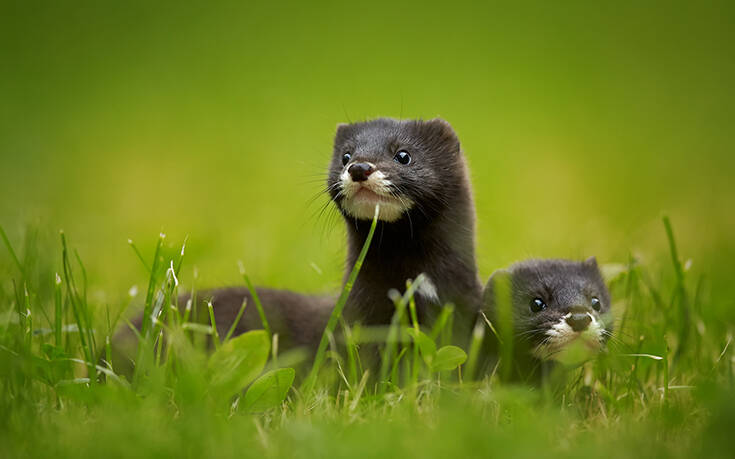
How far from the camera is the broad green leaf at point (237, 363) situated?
3.51m

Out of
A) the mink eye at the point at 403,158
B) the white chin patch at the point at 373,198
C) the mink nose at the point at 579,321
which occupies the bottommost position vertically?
the mink nose at the point at 579,321

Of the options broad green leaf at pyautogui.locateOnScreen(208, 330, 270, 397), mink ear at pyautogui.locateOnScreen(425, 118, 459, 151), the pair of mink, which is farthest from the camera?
mink ear at pyautogui.locateOnScreen(425, 118, 459, 151)

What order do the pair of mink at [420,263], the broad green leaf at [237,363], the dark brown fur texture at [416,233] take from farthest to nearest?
the dark brown fur texture at [416,233]
the pair of mink at [420,263]
the broad green leaf at [237,363]

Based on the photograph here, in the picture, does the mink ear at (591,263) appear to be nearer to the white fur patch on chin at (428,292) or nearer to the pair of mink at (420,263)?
the pair of mink at (420,263)

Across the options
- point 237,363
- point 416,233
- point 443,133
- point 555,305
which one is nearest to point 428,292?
point 416,233

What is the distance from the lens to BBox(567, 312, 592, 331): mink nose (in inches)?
159

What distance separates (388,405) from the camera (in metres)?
3.65

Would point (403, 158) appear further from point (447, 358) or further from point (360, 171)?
point (447, 358)

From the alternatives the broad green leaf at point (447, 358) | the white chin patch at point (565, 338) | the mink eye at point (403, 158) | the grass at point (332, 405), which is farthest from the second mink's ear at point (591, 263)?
the broad green leaf at point (447, 358)

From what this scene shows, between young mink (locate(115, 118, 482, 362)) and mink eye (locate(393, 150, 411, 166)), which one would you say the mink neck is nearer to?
young mink (locate(115, 118, 482, 362))

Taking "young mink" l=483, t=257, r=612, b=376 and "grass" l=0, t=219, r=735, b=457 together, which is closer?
"grass" l=0, t=219, r=735, b=457

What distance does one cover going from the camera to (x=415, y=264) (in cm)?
468

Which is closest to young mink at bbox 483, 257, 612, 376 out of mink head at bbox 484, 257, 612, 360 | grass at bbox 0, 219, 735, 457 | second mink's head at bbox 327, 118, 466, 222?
mink head at bbox 484, 257, 612, 360

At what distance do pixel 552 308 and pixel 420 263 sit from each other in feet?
2.82
